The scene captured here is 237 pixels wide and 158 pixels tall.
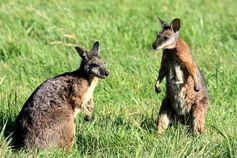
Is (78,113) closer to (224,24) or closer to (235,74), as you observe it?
(235,74)

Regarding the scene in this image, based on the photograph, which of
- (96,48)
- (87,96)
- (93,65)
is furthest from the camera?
(96,48)

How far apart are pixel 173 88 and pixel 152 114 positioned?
39 cm

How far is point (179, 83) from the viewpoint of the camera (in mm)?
7277

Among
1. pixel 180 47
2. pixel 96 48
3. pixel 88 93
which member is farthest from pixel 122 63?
pixel 88 93

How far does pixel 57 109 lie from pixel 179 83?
1274 millimetres

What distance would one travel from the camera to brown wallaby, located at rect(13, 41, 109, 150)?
6613mm

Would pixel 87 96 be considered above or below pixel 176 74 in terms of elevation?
below

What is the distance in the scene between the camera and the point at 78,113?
23.7 ft

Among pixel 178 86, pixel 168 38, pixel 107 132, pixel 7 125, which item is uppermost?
pixel 168 38

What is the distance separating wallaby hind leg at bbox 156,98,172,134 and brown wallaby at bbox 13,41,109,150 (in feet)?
2.18

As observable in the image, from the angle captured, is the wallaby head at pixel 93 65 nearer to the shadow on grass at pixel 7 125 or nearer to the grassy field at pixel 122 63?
the grassy field at pixel 122 63

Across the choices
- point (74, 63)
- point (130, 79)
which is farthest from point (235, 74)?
point (74, 63)

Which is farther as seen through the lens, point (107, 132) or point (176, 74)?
point (176, 74)

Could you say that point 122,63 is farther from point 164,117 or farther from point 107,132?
point 107,132
